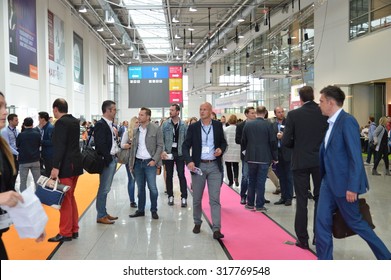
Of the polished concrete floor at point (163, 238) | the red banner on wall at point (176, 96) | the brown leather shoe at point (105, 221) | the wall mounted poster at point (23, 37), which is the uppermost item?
the wall mounted poster at point (23, 37)

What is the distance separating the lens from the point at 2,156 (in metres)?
1.66

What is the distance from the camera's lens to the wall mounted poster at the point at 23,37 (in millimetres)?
11652

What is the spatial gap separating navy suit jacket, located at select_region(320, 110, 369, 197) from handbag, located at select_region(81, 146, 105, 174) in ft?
8.69

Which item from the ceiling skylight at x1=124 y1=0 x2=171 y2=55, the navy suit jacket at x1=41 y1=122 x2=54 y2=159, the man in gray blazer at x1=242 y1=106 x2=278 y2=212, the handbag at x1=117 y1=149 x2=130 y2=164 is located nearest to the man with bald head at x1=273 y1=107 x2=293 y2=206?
the man in gray blazer at x1=242 y1=106 x2=278 y2=212

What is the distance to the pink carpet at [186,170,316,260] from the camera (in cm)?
356

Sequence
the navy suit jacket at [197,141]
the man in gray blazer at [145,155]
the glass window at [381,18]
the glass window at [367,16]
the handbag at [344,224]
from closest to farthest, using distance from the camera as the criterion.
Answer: the handbag at [344,224] < the navy suit jacket at [197,141] < the man in gray blazer at [145,155] < the glass window at [381,18] < the glass window at [367,16]

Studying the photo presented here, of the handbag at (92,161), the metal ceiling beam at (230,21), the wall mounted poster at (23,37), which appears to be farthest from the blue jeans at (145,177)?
the metal ceiling beam at (230,21)

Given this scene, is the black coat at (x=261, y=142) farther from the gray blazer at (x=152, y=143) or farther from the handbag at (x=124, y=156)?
the handbag at (x=124, y=156)

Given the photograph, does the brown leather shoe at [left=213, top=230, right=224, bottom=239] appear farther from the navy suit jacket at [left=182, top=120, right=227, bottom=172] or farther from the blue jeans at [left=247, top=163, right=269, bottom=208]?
the blue jeans at [left=247, top=163, right=269, bottom=208]

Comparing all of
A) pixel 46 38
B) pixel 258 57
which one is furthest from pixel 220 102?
pixel 46 38

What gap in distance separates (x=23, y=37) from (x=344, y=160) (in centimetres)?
1223

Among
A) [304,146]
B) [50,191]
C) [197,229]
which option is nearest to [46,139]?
[50,191]

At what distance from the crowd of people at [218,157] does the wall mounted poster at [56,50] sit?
9.48 meters

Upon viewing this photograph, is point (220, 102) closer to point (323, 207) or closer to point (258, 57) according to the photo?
point (258, 57)
